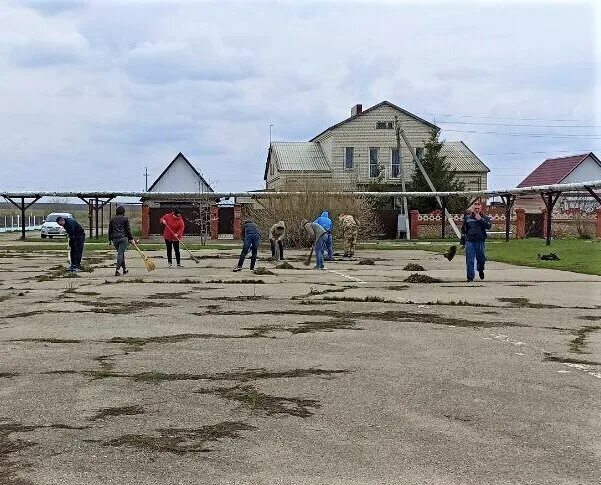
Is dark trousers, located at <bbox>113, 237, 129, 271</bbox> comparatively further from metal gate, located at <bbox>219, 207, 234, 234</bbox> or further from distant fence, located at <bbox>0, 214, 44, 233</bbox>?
distant fence, located at <bbox>0, 214, 44, 233</bbox>

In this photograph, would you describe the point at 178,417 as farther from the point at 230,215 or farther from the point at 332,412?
the point at 230,215

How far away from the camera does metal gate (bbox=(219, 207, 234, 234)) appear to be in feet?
173

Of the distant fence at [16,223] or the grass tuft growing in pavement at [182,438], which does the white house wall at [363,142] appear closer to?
the distant fence at [16,223]

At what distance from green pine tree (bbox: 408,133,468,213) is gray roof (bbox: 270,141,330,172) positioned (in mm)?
8542

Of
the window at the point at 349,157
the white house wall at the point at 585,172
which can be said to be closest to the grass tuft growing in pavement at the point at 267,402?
the window at the point at 349,157

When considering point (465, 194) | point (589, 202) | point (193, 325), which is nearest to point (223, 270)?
point (193, 325)

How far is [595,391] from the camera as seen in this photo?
7184 mm

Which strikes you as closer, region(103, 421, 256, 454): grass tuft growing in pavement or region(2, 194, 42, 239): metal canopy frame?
region(103, 421, 256, 454): grass tuft growing in pavement

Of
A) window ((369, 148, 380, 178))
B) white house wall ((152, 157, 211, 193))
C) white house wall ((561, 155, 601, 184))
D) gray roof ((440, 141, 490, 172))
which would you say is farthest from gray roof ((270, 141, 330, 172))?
white house wall ((561, 155, 601, 184))

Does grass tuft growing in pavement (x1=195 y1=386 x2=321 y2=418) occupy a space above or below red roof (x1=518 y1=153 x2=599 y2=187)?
below

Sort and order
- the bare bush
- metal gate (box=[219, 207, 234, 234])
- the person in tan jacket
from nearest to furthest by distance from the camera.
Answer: the person in tan jacket
the bare bush
metal gate (box=[219, 207, 234, 234])

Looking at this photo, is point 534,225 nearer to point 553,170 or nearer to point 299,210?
point 553,170

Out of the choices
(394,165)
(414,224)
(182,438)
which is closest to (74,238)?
(182,438)

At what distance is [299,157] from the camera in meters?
63.2
